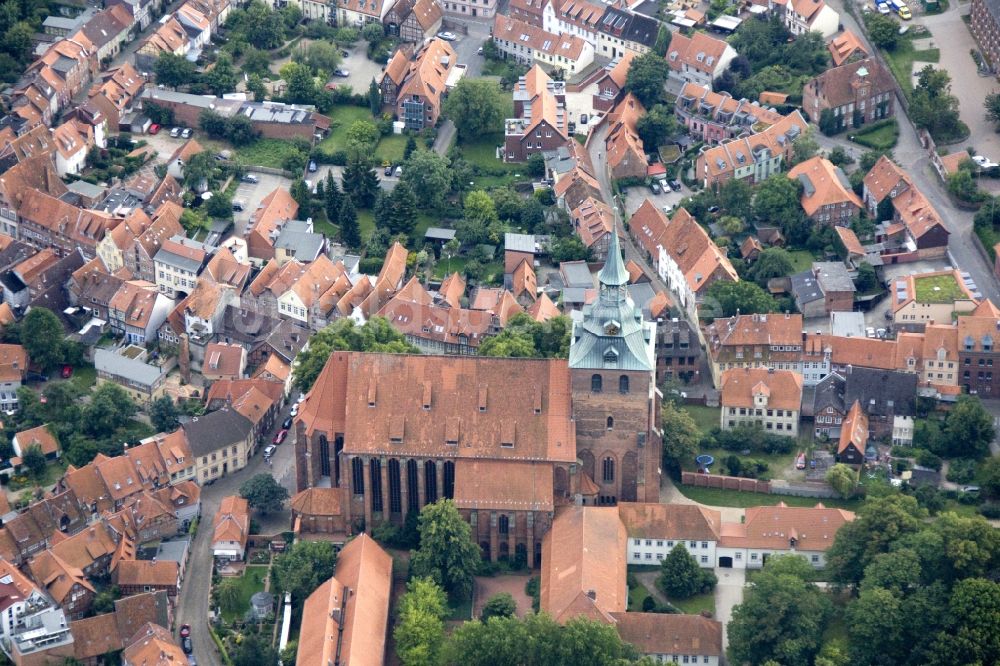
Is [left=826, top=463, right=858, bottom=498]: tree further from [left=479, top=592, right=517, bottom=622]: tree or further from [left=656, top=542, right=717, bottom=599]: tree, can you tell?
[left=479, top=592, right=517, bottom=622]: tree

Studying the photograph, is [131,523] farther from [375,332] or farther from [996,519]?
[996,519]

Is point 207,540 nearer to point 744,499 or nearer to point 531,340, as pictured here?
point 531,340

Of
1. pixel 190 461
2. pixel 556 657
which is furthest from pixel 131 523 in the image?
pixel 556 657

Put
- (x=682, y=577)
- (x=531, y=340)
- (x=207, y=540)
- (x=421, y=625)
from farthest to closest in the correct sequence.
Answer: (x=531, y=340) → (x=207, y=540) → (x=682, y=577) → (x=421, y=625)

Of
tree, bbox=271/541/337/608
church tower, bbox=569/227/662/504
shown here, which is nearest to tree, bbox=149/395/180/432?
tree, bbox=271/541/337/608

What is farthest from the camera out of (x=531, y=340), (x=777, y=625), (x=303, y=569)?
(x=531, y=340)

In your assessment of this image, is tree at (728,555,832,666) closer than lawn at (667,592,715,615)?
Yes

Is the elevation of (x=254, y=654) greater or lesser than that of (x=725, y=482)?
lesser

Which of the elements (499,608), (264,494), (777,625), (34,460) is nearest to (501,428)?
(499,608)
